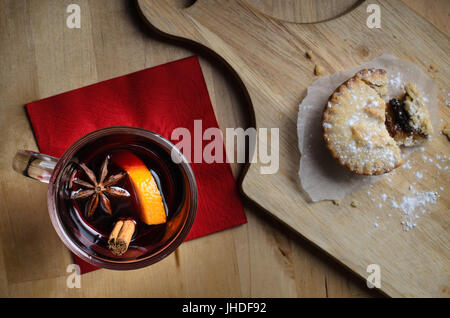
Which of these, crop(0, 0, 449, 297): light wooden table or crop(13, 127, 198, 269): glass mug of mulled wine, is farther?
crop(0, 0, 449, 297): light wooden table

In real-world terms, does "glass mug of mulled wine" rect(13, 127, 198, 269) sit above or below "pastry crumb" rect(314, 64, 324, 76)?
below

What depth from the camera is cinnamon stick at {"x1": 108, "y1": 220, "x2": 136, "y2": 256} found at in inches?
26.9

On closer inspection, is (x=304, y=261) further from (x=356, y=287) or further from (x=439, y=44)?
(x=439, y=44)

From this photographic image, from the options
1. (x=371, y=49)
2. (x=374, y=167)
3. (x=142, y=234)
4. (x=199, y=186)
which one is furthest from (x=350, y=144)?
(x=142, y=234)

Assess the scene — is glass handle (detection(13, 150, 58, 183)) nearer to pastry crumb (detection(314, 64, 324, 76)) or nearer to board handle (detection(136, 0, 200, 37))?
board handle (detection(136, 0, 200, 37))

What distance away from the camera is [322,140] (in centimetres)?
89

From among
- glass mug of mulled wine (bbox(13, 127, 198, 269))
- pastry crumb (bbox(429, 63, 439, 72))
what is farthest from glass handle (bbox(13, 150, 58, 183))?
pastry crumb (bbox(429, 63, 439, 72))

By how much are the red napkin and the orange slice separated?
128 mm

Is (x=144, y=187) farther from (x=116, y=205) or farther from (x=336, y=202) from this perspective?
(x=336, y=202)

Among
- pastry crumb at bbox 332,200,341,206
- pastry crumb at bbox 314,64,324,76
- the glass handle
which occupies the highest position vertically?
pastry crumb at bbox 314,64,324,76

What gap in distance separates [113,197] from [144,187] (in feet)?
0.20

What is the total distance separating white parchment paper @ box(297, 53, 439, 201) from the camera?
880 millimetres

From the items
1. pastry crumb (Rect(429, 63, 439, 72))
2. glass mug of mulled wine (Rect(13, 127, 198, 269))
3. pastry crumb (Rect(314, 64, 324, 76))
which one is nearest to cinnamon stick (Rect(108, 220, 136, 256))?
glass mug of mulled wine (Rect(13, 127, 198, 269))

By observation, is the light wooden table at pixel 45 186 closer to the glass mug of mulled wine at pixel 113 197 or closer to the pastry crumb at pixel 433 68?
the glass mug of mulled wine at pixel 113 197
